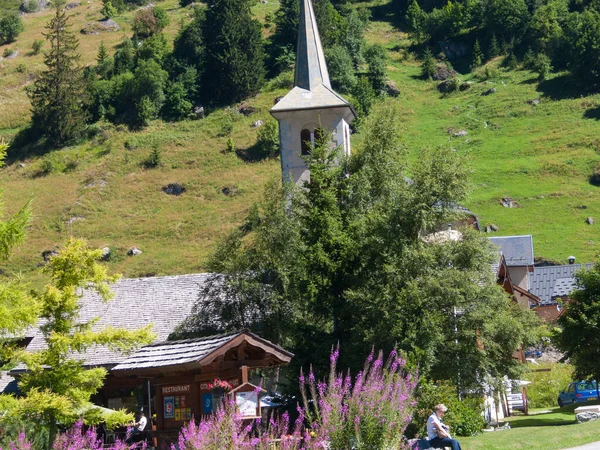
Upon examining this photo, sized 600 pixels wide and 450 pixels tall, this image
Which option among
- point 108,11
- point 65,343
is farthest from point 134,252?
point 108,11

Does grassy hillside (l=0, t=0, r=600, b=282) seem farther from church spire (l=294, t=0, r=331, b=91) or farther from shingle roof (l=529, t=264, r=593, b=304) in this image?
church spire (l=294, t=0, r=331, b=91)

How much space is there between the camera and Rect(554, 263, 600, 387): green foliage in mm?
29359

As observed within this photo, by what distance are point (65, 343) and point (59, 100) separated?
86.8m

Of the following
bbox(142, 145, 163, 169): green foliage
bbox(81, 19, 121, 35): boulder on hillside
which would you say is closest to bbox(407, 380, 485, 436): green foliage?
bbox(142, 145, 163, 169): green foliage

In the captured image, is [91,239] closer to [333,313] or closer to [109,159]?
[109,159]

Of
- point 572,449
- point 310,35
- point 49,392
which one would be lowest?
point 572,449

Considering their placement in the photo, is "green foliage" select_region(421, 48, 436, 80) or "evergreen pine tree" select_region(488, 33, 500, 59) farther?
"evergreen pine tree" select_region(488, 33, 500, 59)

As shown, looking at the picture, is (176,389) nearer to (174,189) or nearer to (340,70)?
(174,189)

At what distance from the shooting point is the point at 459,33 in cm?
13038

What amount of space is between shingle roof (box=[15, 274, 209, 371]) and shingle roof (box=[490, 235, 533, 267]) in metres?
31.1

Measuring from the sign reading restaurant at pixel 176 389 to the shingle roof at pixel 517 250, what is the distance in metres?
44.3

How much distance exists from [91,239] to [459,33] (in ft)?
227

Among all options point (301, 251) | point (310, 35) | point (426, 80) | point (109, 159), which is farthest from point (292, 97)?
point (426, 80)

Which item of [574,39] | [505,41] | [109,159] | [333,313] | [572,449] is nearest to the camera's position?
[572,449]
